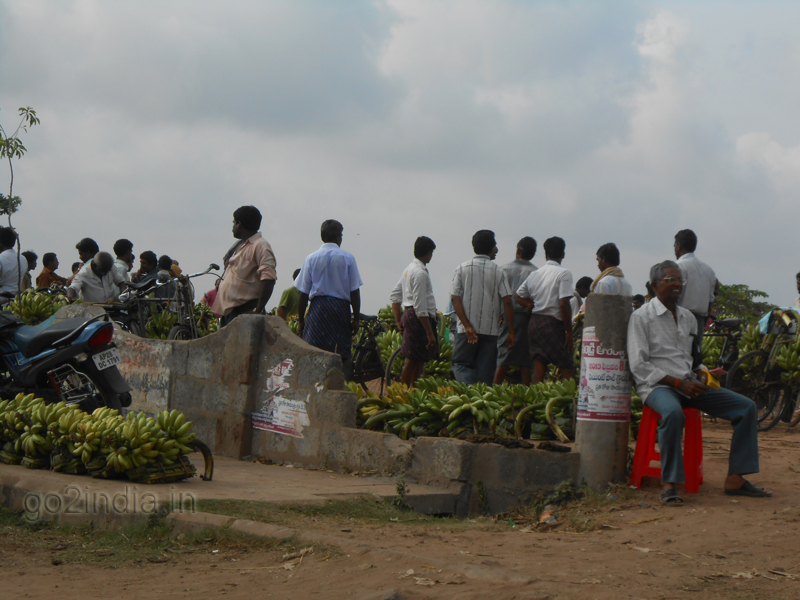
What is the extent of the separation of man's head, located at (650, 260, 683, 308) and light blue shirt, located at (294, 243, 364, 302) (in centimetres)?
291

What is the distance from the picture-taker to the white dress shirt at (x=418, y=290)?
8.66 metres

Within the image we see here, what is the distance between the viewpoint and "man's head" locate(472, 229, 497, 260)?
861cm

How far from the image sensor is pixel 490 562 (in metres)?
4.14

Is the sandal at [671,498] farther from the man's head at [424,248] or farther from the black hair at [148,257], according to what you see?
the black hair at [148,257]

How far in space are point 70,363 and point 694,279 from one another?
6066 millimetres

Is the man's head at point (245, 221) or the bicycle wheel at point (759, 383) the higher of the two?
the man's head at point (245, 221)

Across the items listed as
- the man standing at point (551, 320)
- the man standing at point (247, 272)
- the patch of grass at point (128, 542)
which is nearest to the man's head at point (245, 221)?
the man standing at point (247, 272)

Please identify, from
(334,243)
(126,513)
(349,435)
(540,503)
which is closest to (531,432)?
(540,503)

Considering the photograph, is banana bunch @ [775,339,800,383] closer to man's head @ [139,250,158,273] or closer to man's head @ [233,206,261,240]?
man's head @ [233,206,261,240]

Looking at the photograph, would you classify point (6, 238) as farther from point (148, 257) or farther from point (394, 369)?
point (394, 369)

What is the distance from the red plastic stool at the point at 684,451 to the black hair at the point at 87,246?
26.1 ft

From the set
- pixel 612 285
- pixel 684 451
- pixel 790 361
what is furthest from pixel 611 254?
pixel 684 451

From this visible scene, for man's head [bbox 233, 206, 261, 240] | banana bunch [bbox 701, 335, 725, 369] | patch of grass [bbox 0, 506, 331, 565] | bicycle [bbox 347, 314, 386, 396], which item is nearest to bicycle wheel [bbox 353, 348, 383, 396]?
bicycle [bbox 347, 314, 386, 396]

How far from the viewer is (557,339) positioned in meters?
8.34
